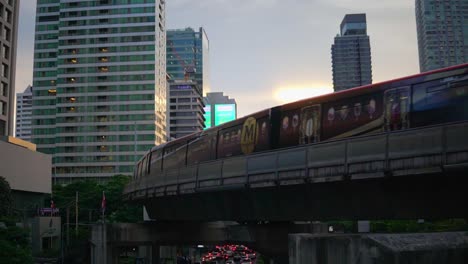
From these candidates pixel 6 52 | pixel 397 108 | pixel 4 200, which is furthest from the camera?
pixel 6 52

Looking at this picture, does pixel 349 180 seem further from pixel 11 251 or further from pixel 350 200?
pixel 11 251

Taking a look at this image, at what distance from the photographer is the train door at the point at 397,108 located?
64.5 feet

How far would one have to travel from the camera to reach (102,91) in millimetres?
140250

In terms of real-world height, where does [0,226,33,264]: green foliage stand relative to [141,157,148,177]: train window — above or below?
below

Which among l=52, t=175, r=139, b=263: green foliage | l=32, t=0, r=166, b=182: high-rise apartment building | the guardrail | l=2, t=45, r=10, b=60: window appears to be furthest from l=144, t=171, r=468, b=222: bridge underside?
l=32, t=0, r=166, b=182: high-rise apartment building

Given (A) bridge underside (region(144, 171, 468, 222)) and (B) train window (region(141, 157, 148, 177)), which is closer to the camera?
(A) bridge underside (region(144, 171, 468, 222))

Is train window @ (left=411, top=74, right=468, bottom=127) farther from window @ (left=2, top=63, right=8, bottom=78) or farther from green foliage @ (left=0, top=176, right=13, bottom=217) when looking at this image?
window @ (left=2, top=63, right=8, bottom=78)

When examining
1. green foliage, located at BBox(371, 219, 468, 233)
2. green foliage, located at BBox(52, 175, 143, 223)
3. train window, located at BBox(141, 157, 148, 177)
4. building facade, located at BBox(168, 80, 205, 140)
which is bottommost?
green foliage, located at BBox(371, 219, 468, 233)

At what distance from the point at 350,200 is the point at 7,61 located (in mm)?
75264

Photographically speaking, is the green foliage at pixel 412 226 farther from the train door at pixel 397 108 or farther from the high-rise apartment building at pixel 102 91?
the high-rise apartment building at pixel 102 91

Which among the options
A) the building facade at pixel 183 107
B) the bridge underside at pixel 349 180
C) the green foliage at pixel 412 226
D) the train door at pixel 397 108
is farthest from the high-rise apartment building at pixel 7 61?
the building facade at pixel 183 107

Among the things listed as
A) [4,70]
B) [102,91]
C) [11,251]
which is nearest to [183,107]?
[102,91]

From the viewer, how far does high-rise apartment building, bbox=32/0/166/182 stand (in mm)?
136875

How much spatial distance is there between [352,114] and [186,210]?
14979mm
